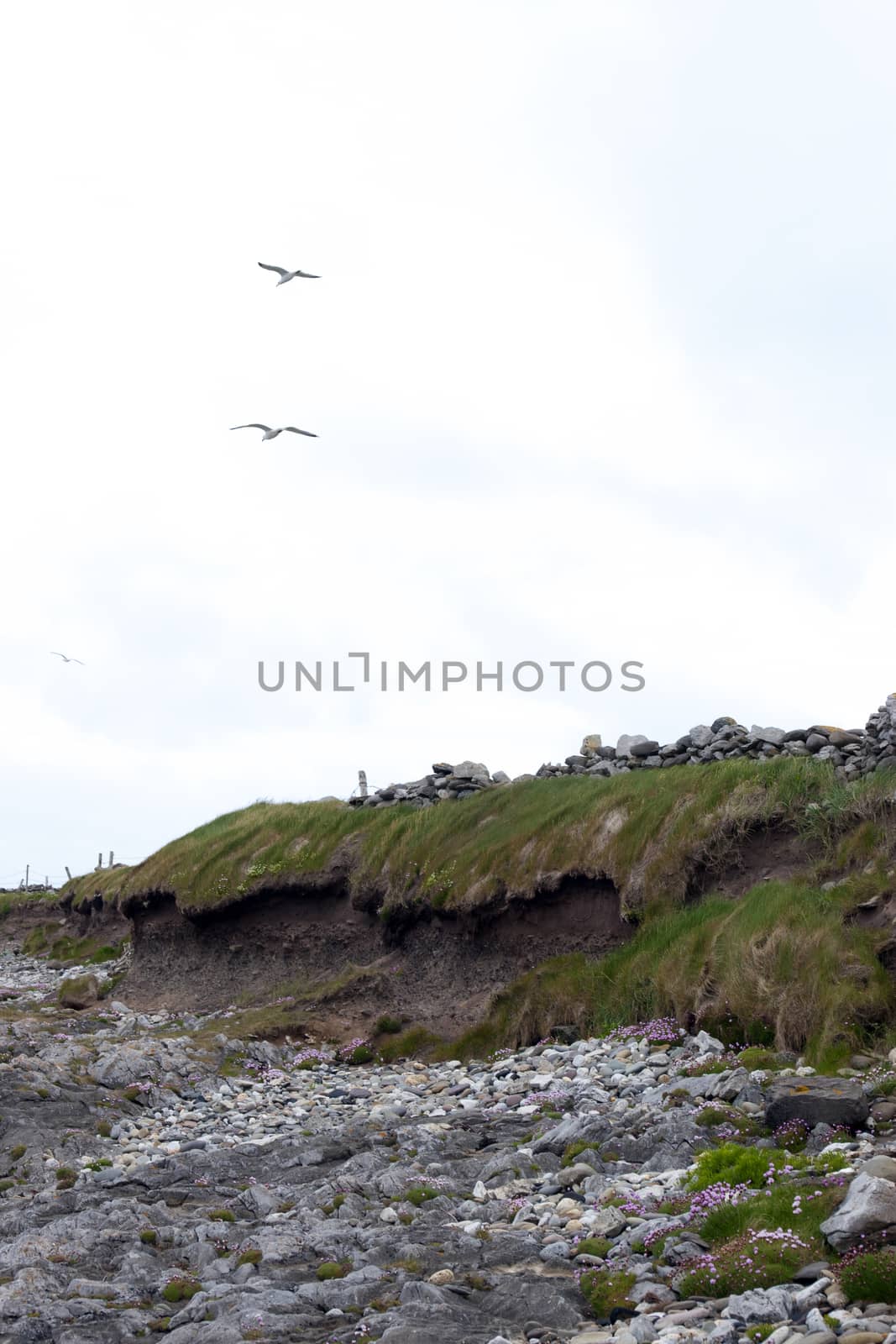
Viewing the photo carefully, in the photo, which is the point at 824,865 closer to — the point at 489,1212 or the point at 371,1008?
the point at 489,1212

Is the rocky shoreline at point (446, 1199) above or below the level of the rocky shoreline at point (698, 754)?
below

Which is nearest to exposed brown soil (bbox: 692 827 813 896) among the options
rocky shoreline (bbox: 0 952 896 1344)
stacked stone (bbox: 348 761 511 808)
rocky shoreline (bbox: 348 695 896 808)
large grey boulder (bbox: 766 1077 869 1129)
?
rocky shoreline (bbox: 348 695 896 808)

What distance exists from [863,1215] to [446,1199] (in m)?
4.53

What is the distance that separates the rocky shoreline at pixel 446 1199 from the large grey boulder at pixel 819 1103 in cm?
3

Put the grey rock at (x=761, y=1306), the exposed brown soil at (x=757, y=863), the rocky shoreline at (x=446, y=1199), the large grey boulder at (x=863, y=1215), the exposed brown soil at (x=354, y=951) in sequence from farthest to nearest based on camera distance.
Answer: the exposed brown soil at (x=354, y=951), the exposed brown soil at (x=757, y=863), the rocky shoreline at (x=446, y=1199), the large grey boulder at (x=863, y=1215), the grey rock at (x=761, y=1306)

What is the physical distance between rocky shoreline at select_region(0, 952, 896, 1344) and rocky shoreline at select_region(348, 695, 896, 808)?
218 inches

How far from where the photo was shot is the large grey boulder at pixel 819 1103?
10602 millimetres

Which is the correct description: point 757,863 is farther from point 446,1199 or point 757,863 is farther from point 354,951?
point 354,951

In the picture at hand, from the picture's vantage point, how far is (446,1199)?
1102 cm

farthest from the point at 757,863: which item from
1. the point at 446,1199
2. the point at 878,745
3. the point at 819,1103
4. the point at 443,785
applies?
the point at 443,785

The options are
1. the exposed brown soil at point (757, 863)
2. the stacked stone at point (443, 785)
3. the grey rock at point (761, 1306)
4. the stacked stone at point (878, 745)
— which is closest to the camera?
the grey rock at point (761, 1306)

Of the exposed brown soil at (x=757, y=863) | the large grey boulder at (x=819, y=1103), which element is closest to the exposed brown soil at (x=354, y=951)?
the exposed brown soil at (x=757, y=863)

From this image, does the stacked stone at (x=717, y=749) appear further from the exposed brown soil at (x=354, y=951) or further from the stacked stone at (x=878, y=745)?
the exposed brown soil at (x=354, y=951)

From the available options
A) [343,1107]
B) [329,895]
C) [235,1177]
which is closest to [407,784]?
[329,895]
